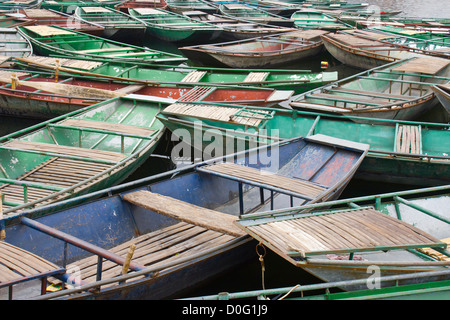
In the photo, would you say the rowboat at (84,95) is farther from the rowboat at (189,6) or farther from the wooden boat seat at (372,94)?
the rowboat at (189,6)

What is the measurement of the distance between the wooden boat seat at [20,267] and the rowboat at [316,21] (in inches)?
810

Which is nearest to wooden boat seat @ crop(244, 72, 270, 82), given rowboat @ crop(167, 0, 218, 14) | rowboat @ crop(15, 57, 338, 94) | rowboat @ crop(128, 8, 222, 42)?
rowboat @ crop(15, 57, 338, 94)

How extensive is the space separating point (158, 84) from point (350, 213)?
28.2 feet

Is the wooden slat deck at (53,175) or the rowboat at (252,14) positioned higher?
the rowboat at (252,14)

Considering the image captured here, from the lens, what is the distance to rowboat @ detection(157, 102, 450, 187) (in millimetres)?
10320

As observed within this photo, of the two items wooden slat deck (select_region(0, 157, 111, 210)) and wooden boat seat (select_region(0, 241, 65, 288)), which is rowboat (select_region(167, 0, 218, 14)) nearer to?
wooden slat deck (select_region(0, 157, 111, 210))

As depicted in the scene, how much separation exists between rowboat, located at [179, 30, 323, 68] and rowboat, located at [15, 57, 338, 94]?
187cm

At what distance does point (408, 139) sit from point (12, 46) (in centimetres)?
1515

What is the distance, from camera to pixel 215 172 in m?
Answer: 8.34

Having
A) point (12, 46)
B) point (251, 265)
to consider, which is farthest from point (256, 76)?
point (12, 46)

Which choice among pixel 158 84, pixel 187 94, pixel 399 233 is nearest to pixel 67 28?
pixel 158 84

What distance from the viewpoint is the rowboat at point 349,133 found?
1032cm

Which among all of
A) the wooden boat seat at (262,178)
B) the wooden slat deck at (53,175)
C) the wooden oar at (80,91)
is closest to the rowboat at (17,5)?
the wooden oar at (80,91)

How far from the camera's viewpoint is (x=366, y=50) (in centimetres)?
1861
